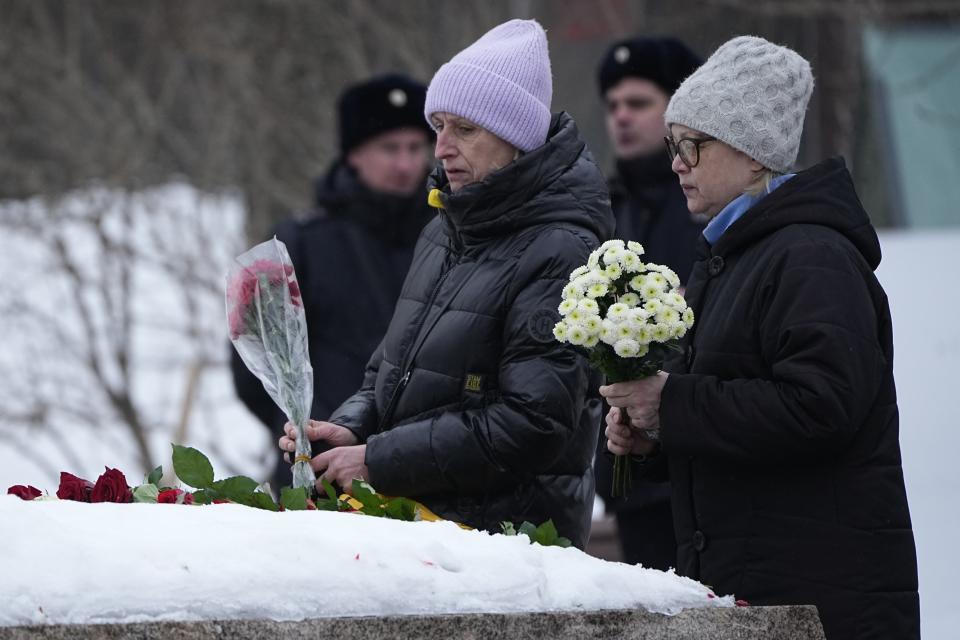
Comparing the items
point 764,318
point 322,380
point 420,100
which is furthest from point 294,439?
point 420,100

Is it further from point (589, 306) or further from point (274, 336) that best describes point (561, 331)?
point (274, 336)

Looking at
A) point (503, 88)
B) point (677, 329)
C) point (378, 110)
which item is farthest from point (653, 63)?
point (677, 329)

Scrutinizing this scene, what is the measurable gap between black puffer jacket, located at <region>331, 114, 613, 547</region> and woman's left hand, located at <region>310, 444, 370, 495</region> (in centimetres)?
4

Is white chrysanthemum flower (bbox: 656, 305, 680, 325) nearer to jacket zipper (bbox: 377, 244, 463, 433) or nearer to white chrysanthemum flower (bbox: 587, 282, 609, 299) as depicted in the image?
white chrysanthemum flower (bbox: 587, 282, 609, 299)

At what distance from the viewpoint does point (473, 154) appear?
4.38m

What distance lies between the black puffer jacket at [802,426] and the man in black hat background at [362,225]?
2.59 m

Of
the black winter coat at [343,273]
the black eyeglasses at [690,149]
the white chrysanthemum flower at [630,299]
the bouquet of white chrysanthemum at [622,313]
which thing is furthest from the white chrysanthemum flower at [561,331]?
the black winter coat at [343,273]

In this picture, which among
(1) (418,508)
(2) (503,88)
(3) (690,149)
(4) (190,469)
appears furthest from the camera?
(2) (503,88)

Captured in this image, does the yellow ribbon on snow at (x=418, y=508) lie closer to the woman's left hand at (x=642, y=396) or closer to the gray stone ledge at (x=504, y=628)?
the woman's left hand at (x=642, y=396)

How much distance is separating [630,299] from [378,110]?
2.99 m

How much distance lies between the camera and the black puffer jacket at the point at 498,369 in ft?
13.4

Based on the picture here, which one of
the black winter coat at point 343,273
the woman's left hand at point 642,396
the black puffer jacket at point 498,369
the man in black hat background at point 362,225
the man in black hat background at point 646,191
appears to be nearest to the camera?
the woman's left hand at point 642,396

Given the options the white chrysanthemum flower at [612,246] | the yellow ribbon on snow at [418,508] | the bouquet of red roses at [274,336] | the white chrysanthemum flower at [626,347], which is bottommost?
the yellow ribbon on snow at [418,508]

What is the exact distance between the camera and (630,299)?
3.64 metres
